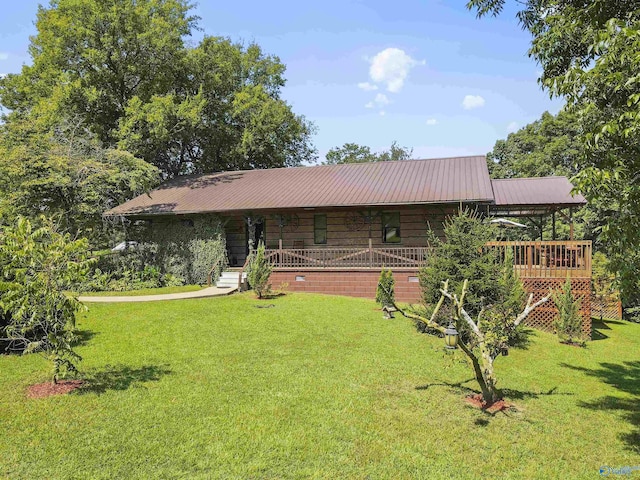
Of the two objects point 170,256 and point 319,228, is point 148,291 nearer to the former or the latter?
point 170,256

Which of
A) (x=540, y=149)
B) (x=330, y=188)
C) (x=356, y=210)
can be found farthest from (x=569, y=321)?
(x=540, y=149)

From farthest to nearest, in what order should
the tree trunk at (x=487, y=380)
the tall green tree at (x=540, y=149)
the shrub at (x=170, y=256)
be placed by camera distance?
the tall green tree at (x=540, y=149) < the shrub at (x=170, y=256) < the tree trunk at (x=487, y=380)

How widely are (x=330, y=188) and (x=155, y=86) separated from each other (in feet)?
51.2

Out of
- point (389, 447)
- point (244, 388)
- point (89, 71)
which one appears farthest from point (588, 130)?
point (89, 71)

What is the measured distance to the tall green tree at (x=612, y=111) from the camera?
14.1ft

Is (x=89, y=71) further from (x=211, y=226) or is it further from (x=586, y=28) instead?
(x=586, y=28)

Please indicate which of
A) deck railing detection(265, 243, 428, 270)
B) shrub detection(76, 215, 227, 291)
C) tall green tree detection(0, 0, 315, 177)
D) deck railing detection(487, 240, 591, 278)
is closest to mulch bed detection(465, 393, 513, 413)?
deck railing detection(487, 240, 591, 278)

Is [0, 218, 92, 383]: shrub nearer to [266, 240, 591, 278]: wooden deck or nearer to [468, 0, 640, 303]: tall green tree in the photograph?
[468, 0, 640, 303]: tall green tree

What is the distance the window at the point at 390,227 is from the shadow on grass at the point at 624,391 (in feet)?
32.9


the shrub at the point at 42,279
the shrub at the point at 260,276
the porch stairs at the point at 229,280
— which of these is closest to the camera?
the shrub at the point at 42,279

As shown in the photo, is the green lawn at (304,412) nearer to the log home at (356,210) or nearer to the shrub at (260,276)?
the shrub at (260,276)

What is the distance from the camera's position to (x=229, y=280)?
18.3m

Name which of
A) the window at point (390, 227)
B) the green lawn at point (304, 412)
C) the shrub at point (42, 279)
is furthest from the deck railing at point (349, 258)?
the shrub at point (42, 279)

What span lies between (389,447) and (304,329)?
588 cm
